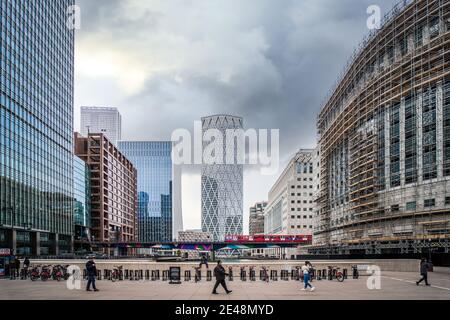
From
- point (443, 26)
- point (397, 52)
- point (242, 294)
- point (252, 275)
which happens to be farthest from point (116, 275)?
point (397, 52)

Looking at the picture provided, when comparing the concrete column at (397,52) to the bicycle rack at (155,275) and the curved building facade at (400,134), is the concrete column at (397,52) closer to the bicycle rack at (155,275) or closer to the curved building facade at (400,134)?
the curved building facade at (400,134)

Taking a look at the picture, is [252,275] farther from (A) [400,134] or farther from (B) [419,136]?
(A) [400,134]

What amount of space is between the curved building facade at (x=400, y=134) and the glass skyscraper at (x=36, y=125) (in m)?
55.0

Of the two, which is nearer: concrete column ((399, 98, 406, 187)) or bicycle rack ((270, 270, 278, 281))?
bicycle rack ((270, 270, 278, 281))

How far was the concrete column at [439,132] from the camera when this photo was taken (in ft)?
201

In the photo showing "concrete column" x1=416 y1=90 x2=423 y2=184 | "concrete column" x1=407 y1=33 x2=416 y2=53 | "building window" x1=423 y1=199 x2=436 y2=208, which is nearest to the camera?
"building window" x1=423 y1=199 x2=436 y2=208

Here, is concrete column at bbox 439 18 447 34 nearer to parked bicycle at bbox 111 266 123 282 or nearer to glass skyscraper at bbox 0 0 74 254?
parked bicycle at bbox 111 266 123 282

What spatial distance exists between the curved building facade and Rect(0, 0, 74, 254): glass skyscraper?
55.0m

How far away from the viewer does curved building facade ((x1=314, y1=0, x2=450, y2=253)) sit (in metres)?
61.9


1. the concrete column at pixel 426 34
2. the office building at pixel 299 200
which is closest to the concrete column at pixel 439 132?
the concrete column at pixel 426 34

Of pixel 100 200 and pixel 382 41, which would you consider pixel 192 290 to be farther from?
pixel 100 200

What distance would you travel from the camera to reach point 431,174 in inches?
2482

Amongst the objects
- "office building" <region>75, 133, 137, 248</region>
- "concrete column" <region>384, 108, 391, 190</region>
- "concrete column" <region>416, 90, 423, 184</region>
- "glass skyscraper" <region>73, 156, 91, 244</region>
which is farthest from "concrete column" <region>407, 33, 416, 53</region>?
"office building" <region>75, 133, 137, 248</region>

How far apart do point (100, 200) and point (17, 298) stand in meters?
128
